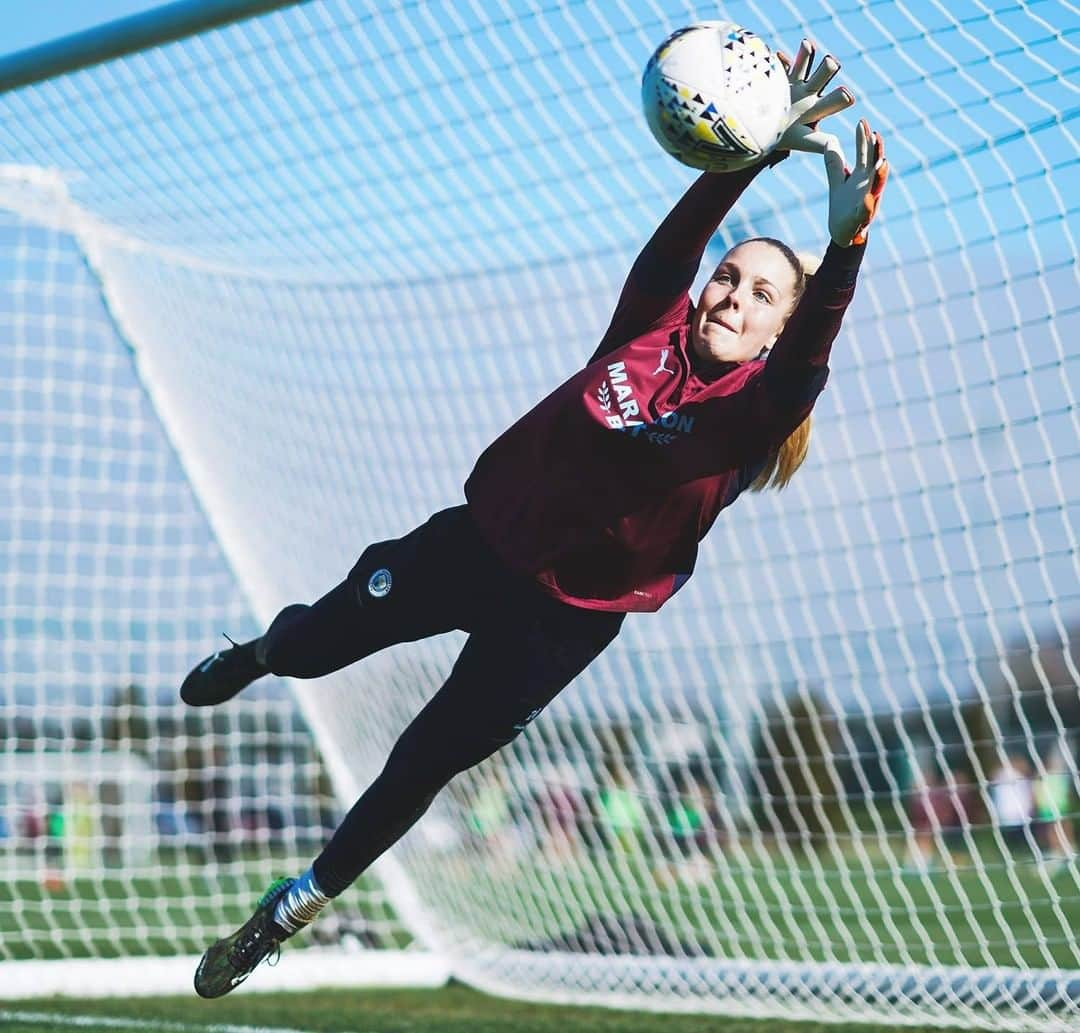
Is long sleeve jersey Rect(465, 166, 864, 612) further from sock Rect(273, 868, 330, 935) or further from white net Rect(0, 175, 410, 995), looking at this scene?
white net Rect(0, 175, 410, 995)

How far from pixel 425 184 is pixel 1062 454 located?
2914 mm

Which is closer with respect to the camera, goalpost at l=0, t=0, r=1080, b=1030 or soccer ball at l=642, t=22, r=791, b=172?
soccer ball at l=642, t=22, r=791, b=172

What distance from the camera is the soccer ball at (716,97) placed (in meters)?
3.39

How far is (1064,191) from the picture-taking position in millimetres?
5328

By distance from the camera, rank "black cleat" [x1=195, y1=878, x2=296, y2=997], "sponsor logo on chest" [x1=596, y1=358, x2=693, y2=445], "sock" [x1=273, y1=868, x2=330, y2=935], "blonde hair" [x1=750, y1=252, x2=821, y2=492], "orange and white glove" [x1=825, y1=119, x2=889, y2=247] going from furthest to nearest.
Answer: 1. "black cleat" [x1=195, y1=878, x2=296, y2=997]
2. "sock" [x1=273, y1=868, x2=330, y2=935]
3. "blonde hair" [x1=750, y1=252, x2=821, y2=492]
4. "sponsor logo on chest" [x1=596, y1=358, x2=693, y2=445]
5. "orange and white glove" [x1=825, y1=119, x2=889, y2=247]

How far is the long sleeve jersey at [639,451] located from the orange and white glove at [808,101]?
0.29m

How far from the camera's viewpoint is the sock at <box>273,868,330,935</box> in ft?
13.9

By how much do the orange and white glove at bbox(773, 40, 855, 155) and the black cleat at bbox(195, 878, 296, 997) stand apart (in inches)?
96.8

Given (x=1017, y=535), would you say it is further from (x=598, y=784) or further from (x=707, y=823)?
(x=598, y=784)

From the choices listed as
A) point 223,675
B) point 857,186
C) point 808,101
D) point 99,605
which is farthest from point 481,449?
point 857,186

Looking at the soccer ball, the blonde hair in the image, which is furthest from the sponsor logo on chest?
the soccer ball

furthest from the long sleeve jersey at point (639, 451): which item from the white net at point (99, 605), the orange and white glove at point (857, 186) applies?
the white net at point (99, 605)

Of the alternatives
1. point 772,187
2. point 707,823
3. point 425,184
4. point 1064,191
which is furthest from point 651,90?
point 707,823

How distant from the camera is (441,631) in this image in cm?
416
